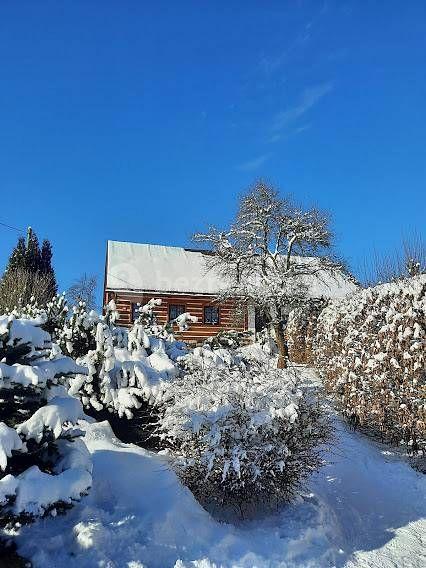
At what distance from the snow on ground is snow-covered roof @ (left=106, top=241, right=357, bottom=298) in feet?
63.4

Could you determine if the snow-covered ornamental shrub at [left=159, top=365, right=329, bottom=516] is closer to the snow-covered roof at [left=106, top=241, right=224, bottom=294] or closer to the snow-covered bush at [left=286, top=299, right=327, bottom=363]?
the snow-covered bush at [left=286, top=299, right=327, bottom=363]

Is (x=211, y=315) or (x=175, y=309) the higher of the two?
(x=175, y=309)

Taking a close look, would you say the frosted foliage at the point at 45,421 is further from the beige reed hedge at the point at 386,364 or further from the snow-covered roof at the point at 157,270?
the snow-covered roof at the point at 157,270

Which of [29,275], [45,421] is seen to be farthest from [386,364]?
[29,275]

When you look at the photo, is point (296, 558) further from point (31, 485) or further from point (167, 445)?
point (31, 485)

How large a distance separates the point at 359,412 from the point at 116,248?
830 inches

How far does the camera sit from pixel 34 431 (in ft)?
15.3

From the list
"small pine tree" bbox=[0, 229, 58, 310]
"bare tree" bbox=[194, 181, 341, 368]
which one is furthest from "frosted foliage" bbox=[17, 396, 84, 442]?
"small pine tree" bbox=[0, 229, 58, 310]

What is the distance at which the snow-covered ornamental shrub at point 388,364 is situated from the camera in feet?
29.2

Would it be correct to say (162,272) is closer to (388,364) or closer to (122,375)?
(388,364)

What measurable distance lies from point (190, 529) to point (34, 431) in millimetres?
2016

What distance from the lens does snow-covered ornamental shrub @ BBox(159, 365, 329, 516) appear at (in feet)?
19.9

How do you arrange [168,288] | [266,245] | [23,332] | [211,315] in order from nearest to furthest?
[23,332] < [266,245] < [168,288] < [211,315]

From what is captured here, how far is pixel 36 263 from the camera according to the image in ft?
105
